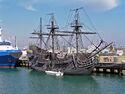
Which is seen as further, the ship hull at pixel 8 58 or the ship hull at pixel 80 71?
the ship hull at pixel 8 58

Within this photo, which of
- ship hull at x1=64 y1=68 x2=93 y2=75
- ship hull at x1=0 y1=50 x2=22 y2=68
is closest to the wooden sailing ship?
ship hull at x1=64 y1=68 x2=93 y2=75

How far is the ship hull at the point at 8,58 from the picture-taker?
1999 inches

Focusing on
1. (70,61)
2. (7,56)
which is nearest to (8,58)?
(7,56)

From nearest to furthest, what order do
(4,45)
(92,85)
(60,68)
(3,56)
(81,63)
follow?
(92,85) < (81,63) < (60,68) < (3,56) < (4,45)

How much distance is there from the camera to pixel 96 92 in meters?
24.5

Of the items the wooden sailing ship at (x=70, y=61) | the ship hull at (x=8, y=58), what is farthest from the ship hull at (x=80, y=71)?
the ship hull at (x=8, y=58)

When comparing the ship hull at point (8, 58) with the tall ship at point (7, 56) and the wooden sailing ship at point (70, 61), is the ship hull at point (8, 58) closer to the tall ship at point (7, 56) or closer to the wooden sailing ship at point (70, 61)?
the tall ship at point (7, 56)

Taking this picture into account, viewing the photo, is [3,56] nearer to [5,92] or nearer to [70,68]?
[70,68]

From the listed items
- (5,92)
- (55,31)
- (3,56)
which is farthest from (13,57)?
(5,92)

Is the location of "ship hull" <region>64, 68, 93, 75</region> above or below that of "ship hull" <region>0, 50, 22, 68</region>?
below

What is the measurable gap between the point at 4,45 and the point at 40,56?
529 inches

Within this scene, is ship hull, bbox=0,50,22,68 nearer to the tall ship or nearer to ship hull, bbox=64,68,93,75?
the tall ship

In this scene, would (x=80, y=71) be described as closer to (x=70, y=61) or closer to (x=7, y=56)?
(x=70, y=61)

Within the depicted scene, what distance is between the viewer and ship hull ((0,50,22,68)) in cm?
5078
